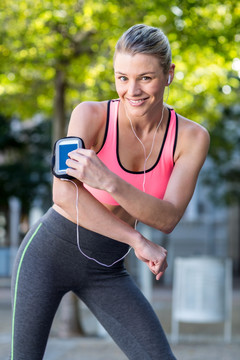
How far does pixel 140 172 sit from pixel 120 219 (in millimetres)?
219

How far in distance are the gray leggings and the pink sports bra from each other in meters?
0.21

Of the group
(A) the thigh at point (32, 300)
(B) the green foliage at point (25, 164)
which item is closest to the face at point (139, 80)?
(A) the thigh at point (32, 300)

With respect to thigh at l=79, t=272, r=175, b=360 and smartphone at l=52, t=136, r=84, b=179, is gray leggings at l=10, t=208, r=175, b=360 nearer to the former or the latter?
thigh at l=79, t=272, r=175, b=360

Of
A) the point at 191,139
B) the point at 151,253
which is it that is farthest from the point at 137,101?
the point at 151,253

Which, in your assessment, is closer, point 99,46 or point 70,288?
point 70,288

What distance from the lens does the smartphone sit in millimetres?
2215

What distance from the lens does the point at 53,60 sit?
914 centimetres

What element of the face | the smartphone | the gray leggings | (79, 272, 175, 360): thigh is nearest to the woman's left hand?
the smartphone

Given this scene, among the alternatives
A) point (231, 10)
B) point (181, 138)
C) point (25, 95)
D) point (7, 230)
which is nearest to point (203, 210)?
point (7, 230)

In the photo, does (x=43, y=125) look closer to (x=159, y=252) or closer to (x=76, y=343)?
(x=76, y=343)

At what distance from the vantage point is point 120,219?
2.38 metres

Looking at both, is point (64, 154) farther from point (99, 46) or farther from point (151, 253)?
point (99, 46)

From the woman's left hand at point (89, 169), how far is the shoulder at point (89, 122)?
267 mm

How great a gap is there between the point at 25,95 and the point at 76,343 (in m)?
4.03
